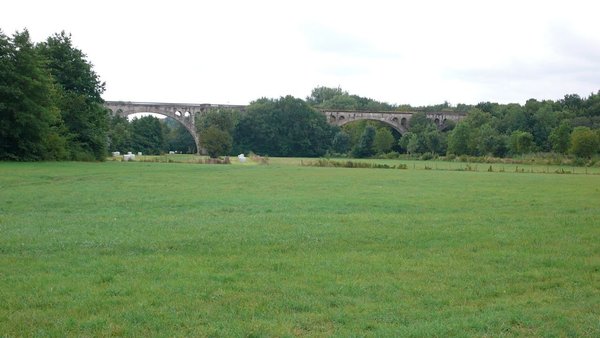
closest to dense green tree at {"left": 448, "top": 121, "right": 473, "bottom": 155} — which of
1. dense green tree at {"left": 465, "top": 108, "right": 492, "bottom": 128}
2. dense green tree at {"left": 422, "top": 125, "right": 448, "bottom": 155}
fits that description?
dense green tree at {"left": 422, "top": 125, "right": 448, "bottom": 155}

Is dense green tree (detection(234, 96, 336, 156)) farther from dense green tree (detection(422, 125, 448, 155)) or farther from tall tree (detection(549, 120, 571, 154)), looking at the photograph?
tall tree (detection(549, 120, 571, 154))

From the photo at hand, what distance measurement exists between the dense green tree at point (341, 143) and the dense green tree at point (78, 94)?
71.9 metres

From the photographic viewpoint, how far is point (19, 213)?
60.3 ft

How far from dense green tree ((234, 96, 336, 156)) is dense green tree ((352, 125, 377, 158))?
10.1m

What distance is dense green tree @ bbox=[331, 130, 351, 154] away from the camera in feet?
438

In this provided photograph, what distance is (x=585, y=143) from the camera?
86938mm

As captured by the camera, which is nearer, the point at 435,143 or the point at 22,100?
the point at 22,100

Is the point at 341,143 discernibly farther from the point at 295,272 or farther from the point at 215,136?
the point at 295,272

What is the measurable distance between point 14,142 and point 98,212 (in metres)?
41.7

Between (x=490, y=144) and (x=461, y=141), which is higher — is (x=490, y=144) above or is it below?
below

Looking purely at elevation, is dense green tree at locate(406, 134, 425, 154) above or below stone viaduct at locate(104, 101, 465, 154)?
below

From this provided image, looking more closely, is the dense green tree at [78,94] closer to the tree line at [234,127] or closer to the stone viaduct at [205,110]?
the tree line at [234,127]

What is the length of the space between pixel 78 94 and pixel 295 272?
63.4 m

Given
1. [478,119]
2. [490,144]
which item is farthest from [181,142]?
[490,144]
